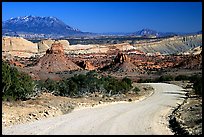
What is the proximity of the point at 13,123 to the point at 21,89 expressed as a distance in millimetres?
6590

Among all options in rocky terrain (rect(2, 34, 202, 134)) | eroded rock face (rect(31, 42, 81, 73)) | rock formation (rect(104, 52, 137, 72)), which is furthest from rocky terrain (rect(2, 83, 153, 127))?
rock formation (rect(104, 52, 137, 72))

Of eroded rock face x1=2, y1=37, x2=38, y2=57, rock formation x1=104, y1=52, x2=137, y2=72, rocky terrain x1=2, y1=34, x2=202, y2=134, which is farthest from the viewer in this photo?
eroded rock face x1=2, y1=37, x2=38, y2=57

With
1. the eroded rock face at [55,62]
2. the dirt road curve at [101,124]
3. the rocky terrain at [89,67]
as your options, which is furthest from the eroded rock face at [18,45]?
the dirt road curve at [101,124]

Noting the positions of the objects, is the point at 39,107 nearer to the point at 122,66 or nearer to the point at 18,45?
the point at 122,66

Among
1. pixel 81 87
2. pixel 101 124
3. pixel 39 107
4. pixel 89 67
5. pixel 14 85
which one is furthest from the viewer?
pixel 89 67

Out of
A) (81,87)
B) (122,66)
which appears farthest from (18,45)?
(81,87)

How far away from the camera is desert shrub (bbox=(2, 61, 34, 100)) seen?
23703 millimetres

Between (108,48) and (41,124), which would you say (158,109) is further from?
(108,48)

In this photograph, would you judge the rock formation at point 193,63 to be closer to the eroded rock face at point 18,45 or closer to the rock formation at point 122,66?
the rock formation at point 122,66

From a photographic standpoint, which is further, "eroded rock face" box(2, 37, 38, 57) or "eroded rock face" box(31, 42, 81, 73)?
"eroded rock face" box(2, 37, 38, 57)

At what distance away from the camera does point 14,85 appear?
25.3 m

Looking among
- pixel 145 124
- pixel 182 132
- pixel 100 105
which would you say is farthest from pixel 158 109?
pixel 182 132

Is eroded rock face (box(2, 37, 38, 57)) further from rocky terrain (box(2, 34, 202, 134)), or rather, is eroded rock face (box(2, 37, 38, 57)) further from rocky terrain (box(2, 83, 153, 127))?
rocky terrain (box(2, 83, 153, 127))

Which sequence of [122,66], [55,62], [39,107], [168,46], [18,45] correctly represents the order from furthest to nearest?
[168,46] < [18,45] < [122,66] < [55,62] < [39,107]
